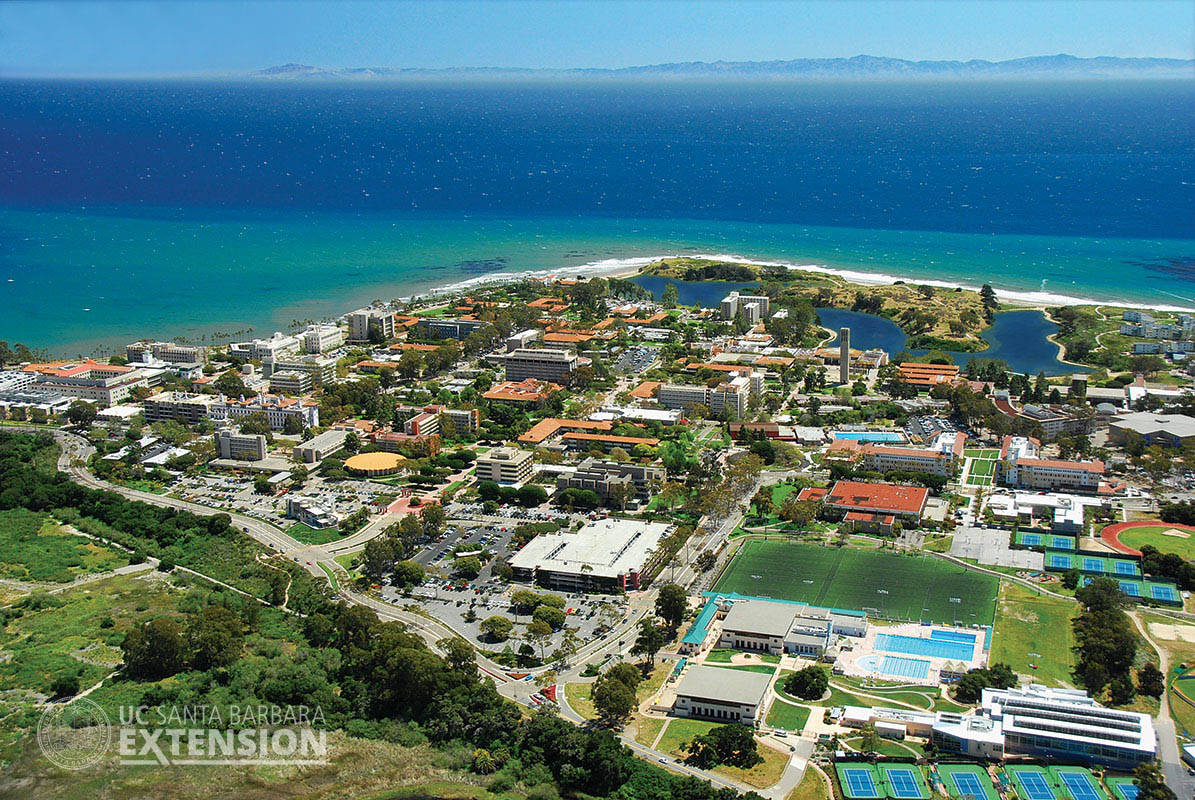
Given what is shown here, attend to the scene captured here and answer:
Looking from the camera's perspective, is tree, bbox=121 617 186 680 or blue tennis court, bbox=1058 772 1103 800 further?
tree, bbox=121 617 186 680

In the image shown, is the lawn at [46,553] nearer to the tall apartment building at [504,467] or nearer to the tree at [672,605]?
the tall apartment building at [504,467]

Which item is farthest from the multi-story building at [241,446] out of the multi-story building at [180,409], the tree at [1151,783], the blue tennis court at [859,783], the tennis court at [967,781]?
the tree at [1151,783]

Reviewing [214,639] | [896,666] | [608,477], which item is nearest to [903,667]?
[896,666]

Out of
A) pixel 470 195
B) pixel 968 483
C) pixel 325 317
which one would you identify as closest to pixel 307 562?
pixel 968 483

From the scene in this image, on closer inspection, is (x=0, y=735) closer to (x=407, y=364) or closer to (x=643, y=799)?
(x=643, y=799)

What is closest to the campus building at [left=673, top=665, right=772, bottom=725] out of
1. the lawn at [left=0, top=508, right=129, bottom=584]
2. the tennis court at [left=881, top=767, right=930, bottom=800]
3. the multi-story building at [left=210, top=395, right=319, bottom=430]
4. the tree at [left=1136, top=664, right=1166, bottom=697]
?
the tennis court at [left=881, top=767, right=930, bottom=800]

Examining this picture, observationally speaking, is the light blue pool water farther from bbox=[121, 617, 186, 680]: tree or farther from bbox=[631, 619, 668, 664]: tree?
bbox=[121, 617, 186, 680]: tree
